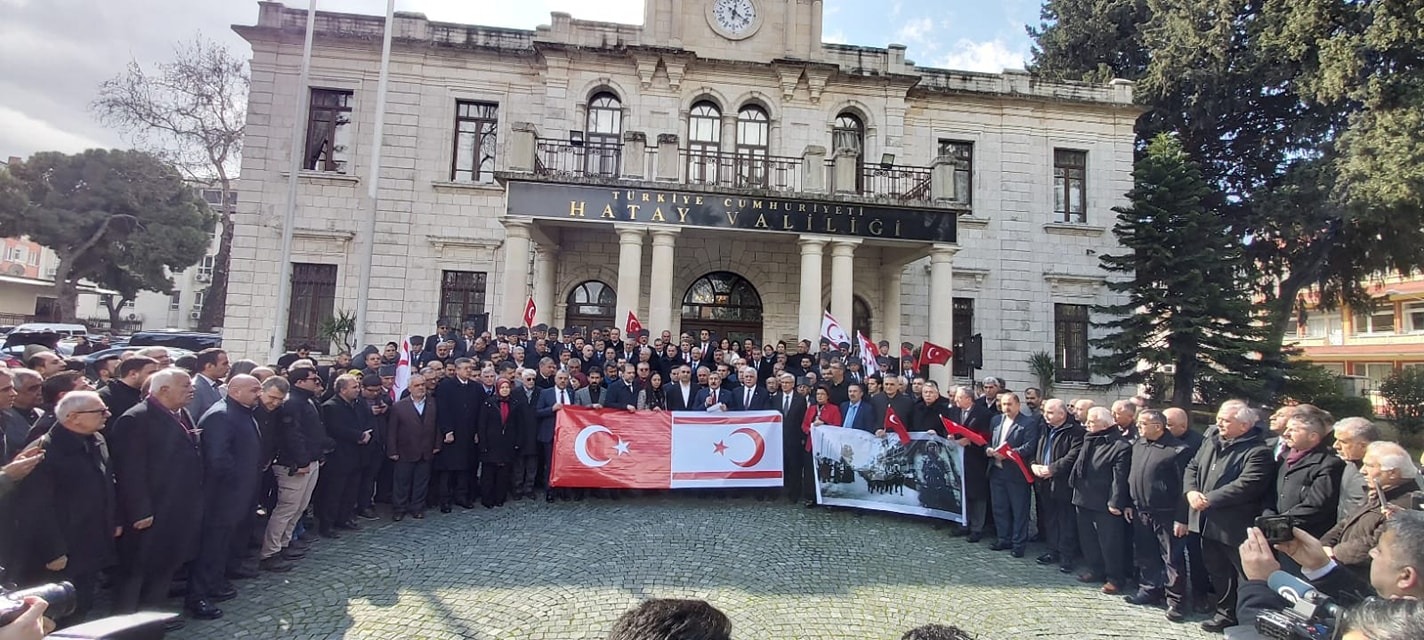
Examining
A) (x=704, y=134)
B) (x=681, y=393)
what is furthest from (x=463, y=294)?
(x=681, y=393)

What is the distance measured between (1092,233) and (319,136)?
23.6 metres

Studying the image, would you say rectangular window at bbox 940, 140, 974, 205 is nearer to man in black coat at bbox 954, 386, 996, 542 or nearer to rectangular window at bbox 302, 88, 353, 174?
man in black coat at bbox 954, 386, 996, 542

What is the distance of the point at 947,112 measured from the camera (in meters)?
19.6

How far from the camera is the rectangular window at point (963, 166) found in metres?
19.6

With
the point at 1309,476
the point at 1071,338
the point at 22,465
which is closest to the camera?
the point at 22,465

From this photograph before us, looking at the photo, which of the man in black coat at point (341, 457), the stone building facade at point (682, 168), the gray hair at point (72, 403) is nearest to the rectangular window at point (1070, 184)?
the stone building facade at point (682, 168)

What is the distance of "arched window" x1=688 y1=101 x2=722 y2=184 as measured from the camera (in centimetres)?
1820

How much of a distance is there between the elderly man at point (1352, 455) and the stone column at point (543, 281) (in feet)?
49.0

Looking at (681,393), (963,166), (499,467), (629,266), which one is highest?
(963,166)

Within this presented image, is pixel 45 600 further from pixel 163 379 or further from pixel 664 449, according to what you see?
pixel 664 449

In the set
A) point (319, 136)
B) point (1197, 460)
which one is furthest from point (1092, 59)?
point (319, 136)

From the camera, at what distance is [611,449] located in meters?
8.26

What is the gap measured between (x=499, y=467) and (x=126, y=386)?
3.89 metres

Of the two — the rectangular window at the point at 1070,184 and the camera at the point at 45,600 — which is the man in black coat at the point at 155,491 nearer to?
the camera at the point at 45,600
